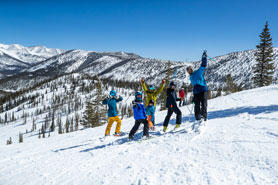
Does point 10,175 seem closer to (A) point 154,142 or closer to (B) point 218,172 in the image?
(A) point 154,142

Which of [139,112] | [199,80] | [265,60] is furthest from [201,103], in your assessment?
[265,60]

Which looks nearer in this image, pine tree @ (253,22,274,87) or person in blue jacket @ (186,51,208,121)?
person in blue jacket @ (186,51,208,121)

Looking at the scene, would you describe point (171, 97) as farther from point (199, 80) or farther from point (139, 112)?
point (139, 112)

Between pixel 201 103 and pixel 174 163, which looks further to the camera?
pixel 201 103

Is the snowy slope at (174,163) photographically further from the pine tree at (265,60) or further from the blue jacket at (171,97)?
the pine tree at (265,60)

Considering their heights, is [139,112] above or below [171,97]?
below

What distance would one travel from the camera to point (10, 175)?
18.6ft

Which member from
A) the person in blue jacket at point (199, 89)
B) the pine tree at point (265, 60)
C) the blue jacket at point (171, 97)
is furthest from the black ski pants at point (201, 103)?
the pine tree at point (265, 60)

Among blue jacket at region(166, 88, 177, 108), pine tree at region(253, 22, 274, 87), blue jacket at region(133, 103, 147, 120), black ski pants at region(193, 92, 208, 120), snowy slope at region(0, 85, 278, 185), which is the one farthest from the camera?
pine tree at region(253, 22, 274, 87)

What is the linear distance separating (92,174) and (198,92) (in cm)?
507

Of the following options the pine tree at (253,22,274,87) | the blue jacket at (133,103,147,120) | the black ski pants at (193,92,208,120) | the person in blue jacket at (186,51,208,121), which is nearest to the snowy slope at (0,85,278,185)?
the black ski pants at (193,92,208,120)

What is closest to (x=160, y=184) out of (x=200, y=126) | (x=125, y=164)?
(x=125, y=164)

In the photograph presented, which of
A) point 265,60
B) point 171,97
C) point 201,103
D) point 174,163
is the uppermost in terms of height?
point 265,60

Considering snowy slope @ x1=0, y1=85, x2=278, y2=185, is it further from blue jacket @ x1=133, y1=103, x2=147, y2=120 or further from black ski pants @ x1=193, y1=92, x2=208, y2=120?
blue jacket @ x1=133, y1=103, x2=147, y2=120
